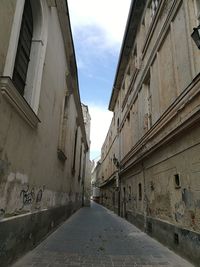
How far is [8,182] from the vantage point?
4.40 m

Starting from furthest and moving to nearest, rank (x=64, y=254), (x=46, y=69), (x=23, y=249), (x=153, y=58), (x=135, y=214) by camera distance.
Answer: (x=135, y=214) < (x=153, y=58) < (x=46, y=69) < (x=64, y=254) < (x=23, y=249)

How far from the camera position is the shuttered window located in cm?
530

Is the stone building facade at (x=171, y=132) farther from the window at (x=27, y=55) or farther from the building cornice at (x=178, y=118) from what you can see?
the window at (x=27, y=55)

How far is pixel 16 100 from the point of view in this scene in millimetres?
4469

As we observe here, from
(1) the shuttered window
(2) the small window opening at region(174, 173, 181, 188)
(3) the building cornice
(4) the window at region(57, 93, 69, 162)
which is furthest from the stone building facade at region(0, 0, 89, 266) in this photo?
(2) the small window opening at region(174, 173, 181, 188)

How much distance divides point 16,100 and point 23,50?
72.3 inches

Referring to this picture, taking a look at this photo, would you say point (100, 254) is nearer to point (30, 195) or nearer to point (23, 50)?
point (30, 195)

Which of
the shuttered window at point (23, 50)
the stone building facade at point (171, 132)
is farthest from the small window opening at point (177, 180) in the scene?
the shuttered window at point (23, 50)

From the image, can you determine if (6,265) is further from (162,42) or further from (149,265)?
(162,42)

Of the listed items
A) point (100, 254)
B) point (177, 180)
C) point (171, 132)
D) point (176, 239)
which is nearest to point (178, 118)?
point (171, 132)

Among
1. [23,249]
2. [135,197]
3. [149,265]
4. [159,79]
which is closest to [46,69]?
[159,79]

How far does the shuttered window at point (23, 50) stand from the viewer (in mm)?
5305

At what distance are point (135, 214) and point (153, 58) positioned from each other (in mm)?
7166

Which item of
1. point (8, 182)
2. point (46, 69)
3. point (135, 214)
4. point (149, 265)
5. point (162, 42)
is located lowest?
point (149, 265)
